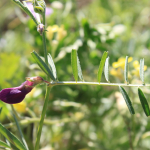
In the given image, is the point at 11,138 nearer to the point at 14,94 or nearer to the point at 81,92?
the point at 14,94

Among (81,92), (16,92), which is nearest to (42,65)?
(16,92)

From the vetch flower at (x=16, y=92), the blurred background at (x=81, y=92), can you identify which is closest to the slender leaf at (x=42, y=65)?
the vetch flower at (x=16, y=92)

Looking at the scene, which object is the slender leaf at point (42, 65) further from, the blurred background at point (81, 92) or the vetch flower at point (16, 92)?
the blurred background at point (81, 92)

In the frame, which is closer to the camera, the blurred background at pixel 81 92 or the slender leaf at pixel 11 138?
the slender leaf at pixel 11 138

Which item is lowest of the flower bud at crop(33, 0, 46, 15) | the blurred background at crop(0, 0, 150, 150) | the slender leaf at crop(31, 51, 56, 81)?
the blurred background at crop(0, 0, 150, 150)

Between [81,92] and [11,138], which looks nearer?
[11,138]

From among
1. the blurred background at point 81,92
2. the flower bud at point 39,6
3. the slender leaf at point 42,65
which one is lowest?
the blurred background at point 81,92

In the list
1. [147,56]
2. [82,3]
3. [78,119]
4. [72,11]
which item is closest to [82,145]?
[78,119]

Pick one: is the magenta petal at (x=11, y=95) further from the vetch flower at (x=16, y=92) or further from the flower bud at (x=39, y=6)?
the flower bud at (x=39, y=6)

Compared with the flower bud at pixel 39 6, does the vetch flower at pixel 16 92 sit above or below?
below

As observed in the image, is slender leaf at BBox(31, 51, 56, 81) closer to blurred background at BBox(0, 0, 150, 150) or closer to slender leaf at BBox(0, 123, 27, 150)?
slender leaf at BBox(0, 123, 27, 150)

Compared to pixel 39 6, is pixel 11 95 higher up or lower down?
lower down

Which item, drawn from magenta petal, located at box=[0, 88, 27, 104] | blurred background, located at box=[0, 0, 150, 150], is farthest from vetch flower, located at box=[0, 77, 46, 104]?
blurred background, located at box=[0, 0, 150, 150]
